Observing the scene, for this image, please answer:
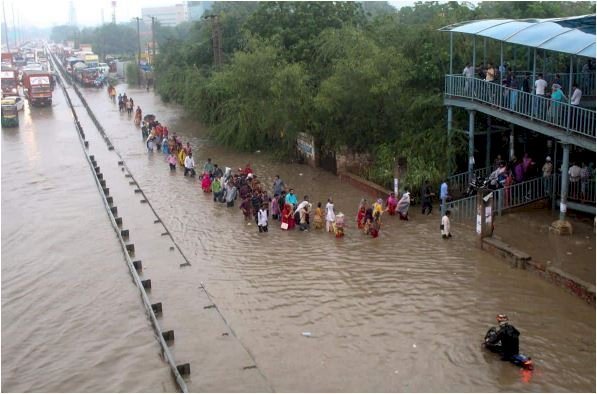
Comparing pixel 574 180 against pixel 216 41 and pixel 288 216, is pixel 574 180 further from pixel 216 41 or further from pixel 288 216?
pixel 216 41

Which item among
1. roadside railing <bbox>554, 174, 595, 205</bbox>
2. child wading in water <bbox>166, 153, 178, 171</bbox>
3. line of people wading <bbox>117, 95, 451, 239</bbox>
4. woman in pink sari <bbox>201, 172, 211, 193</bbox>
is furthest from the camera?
child wading in water <bbox>166, 153, 178, 171</bbox>

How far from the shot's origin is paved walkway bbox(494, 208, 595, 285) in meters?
15.2

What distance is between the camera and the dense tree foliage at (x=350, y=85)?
22.8m

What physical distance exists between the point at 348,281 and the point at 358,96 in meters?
10.1

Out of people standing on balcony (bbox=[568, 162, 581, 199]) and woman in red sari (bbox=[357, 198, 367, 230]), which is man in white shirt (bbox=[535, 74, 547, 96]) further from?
woman in red sari (bbox=[357, 198, 367, 230])

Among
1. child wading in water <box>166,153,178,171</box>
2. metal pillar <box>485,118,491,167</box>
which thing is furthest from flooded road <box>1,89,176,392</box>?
metal pillar <box>485,118,491,167</box>

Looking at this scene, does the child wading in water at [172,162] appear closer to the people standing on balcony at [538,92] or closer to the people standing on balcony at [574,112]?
the people standing on balcony at [538,92]

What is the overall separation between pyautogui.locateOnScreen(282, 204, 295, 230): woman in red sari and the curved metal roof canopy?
7.07 metres

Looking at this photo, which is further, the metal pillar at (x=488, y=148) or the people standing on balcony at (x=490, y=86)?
the metal pillar at (x=488, y=148)

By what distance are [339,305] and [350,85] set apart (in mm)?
11543

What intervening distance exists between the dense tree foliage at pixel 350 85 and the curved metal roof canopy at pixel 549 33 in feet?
10.5

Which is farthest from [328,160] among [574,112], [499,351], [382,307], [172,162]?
[499,351]

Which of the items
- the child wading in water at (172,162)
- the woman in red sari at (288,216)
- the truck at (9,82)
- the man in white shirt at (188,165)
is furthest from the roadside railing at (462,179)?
the truck at (9,82)

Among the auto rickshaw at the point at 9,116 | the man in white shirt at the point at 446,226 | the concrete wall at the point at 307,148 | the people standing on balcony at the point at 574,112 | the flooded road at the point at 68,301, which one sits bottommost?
the flooded road at the point at 68,301
